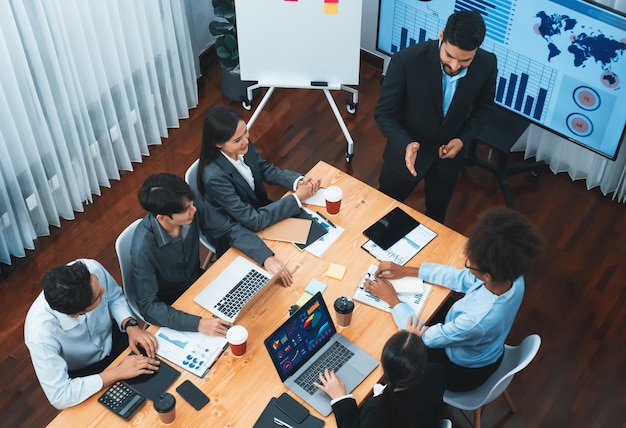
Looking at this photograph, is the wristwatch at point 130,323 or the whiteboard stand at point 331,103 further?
the whiteboard stand at point 331,103

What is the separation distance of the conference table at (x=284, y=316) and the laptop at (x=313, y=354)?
0.12 feet

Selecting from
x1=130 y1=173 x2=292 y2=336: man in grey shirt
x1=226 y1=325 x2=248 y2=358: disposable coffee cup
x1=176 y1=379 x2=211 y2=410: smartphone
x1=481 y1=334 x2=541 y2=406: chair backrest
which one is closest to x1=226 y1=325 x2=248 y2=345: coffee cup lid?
x1=226 y1=325 x2=248 y2=358: disposable coffee cup

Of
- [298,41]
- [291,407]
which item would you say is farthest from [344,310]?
[298,41]

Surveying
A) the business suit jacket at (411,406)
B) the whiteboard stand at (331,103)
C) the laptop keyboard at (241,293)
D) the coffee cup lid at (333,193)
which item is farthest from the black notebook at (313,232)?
the whiteboard stand at (331,103)

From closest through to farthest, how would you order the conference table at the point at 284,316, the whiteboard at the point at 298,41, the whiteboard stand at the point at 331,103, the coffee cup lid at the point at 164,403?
1. the coffee cup lid at the point at 164,403
2. the conference table at the point at 284,316
3. the whiteboard at the point at 298,41
4. the whiteboard stand at the point at 331,103

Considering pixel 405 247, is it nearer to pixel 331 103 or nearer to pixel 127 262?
pixel 127 262

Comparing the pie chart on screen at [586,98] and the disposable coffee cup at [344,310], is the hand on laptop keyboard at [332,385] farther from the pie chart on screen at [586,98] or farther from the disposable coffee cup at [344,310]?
the pie chart on screen at [586,98]

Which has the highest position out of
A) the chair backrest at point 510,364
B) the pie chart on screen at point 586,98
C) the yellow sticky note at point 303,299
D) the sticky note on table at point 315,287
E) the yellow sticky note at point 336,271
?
the pie chart on screen at point 586,98

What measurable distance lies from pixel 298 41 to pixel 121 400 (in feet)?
8.63

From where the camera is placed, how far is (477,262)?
8.97 feet

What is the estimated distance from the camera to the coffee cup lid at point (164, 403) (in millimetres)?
2748

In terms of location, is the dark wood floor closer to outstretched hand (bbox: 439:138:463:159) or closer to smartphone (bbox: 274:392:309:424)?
outstretched hand (bbox: 439:138:463:159)

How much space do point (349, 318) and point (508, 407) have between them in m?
1.24

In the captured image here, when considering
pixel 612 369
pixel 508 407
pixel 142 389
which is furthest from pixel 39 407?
pixel 612 369
